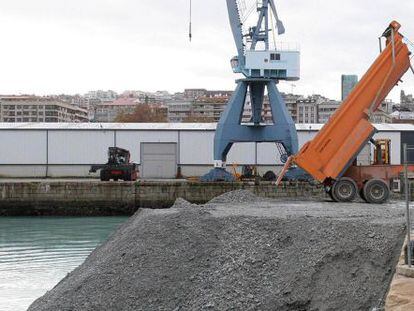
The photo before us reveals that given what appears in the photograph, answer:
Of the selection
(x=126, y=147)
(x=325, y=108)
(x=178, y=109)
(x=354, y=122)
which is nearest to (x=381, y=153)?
(x=354, y=122)

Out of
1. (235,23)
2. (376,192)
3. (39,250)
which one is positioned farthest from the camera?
(235,23)

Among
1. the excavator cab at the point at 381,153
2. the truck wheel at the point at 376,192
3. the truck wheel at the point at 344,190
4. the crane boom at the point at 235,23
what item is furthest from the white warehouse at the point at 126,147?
the truck wheel at the point at 376,192

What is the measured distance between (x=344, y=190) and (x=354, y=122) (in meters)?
2.11

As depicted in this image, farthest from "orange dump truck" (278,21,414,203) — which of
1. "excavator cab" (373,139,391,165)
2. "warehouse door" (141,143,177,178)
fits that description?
"warehouse door" (141,143,177,178)

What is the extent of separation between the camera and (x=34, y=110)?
180375 mm

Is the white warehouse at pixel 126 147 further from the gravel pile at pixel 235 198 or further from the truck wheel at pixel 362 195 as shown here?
the gravel pile at pixel 235 198

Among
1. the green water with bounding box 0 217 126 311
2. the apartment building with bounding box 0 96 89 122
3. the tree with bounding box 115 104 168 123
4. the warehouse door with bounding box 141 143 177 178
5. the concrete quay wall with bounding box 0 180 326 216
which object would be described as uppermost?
the apartment building with bounding box 0 96 89 122

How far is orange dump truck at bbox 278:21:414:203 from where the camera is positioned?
22047mm

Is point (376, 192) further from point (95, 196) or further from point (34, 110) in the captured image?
point (34, 110)

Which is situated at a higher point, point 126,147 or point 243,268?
point 126,147

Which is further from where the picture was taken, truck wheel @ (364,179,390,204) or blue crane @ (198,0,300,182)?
blue crane @ (198,0,300,182)

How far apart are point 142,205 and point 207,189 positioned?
3.27 m

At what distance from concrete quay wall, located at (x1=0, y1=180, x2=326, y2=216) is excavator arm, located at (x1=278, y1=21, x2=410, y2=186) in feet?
42.2

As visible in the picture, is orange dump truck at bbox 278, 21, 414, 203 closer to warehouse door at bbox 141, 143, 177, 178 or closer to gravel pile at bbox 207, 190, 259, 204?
gravel pile at bbox 207, 190, 259, 204
